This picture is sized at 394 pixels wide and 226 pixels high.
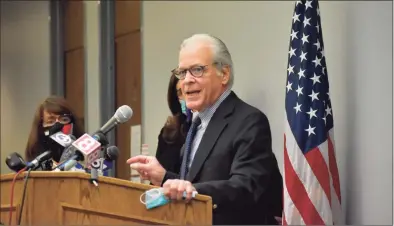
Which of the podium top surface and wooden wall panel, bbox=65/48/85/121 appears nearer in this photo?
the podium top surface

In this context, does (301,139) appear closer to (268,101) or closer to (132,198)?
(268,101)

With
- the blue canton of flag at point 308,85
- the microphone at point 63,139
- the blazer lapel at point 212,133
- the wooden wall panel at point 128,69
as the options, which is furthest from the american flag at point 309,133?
the wooden wall panel at point 128,69

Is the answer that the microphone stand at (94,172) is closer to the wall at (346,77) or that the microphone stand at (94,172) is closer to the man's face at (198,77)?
the man's face at (198,77)

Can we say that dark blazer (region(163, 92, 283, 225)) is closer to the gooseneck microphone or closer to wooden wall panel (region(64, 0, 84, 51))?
the gooseneck microphone

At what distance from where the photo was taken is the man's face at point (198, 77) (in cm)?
284

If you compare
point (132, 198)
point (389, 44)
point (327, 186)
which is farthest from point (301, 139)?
point (132, 198)

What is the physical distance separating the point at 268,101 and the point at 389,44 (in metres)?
0.86

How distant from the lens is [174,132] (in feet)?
11.6

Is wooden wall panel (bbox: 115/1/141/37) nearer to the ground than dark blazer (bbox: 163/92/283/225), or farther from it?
farther from it

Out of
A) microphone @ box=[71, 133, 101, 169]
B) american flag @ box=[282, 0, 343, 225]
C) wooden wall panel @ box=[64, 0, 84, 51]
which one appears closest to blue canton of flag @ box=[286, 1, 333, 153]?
american flag @ box=[282, 0, 343, 225]

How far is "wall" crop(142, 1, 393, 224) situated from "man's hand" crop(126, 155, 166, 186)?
1.05m

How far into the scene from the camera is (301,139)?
354cm

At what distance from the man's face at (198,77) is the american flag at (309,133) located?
0.76 meters

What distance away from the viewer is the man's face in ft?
9.31
